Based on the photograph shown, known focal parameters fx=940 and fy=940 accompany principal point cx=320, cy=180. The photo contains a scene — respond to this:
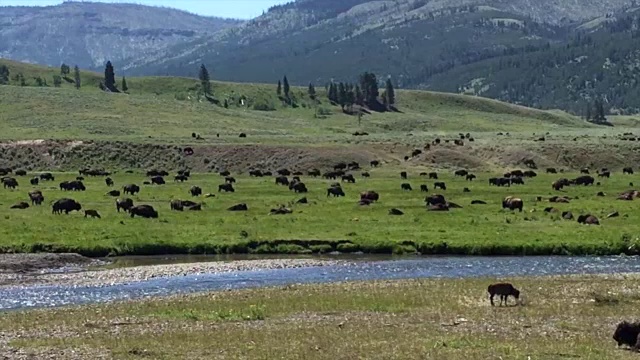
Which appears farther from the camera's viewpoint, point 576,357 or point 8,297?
point 8,297

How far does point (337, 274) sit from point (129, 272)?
9379 millimetres

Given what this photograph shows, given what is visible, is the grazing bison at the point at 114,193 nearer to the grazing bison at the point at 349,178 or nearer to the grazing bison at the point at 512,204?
the grazing bison at the point at 349,178

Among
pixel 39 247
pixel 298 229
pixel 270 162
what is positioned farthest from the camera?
pixel 270 162

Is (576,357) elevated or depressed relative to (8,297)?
elevated

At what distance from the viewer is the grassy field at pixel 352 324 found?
24.0m

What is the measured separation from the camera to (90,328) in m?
28.3

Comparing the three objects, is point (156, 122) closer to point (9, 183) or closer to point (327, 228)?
point (9, 183)

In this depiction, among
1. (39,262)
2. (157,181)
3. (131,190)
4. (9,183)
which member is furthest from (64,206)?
(157,181)

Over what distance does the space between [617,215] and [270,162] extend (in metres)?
53.2

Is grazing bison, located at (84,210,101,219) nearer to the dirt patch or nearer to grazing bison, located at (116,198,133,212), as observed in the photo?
grazing bison, located at (116,198,133,212)

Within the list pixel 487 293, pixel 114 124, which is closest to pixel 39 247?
pixel 487 293

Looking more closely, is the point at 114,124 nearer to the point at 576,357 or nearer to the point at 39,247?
the point at 39,247

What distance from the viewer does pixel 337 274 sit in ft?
138

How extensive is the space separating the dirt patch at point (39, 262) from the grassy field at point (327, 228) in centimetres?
165
